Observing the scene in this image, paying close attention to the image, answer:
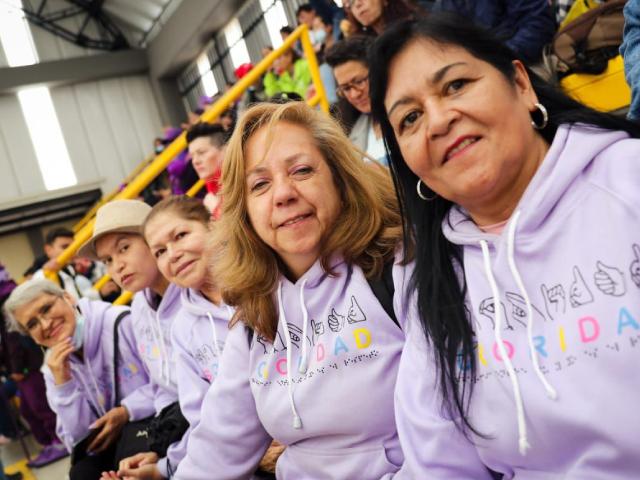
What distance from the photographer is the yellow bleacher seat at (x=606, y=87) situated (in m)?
2.12

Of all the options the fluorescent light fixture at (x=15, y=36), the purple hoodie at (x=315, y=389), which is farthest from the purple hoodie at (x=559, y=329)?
the fluorescent light fixture at (x=15, y=36)

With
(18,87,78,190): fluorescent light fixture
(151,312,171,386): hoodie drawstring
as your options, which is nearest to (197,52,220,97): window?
(18,87,78,190): fluorescent light fixture

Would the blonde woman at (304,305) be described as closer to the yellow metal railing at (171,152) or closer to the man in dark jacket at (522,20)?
the man in dark jacket at (522,20)

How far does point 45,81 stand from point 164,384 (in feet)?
37.8

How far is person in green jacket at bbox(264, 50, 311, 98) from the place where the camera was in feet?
18.3

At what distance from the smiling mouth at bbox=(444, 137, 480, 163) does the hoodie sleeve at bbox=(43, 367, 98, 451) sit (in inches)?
94.1

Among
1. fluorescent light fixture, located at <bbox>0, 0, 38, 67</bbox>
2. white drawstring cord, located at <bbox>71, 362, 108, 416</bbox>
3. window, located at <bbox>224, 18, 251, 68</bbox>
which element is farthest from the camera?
fluorescent light fixture, located at <bbox>0, 0, 38, 67</bbox>

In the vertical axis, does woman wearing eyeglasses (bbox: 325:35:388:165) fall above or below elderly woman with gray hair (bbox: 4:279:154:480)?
above

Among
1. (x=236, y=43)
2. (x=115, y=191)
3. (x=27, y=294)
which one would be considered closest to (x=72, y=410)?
(x=27, y=294)

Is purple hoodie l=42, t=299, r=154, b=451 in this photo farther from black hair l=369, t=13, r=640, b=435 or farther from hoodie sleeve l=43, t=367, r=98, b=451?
black hair l=369, t=13, r=640, b=435

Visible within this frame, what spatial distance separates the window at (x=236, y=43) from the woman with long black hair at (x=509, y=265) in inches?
403

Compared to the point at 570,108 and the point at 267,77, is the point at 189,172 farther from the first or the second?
the point at 570,108

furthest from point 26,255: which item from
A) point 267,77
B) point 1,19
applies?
point 267,77

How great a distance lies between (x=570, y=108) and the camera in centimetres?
109
